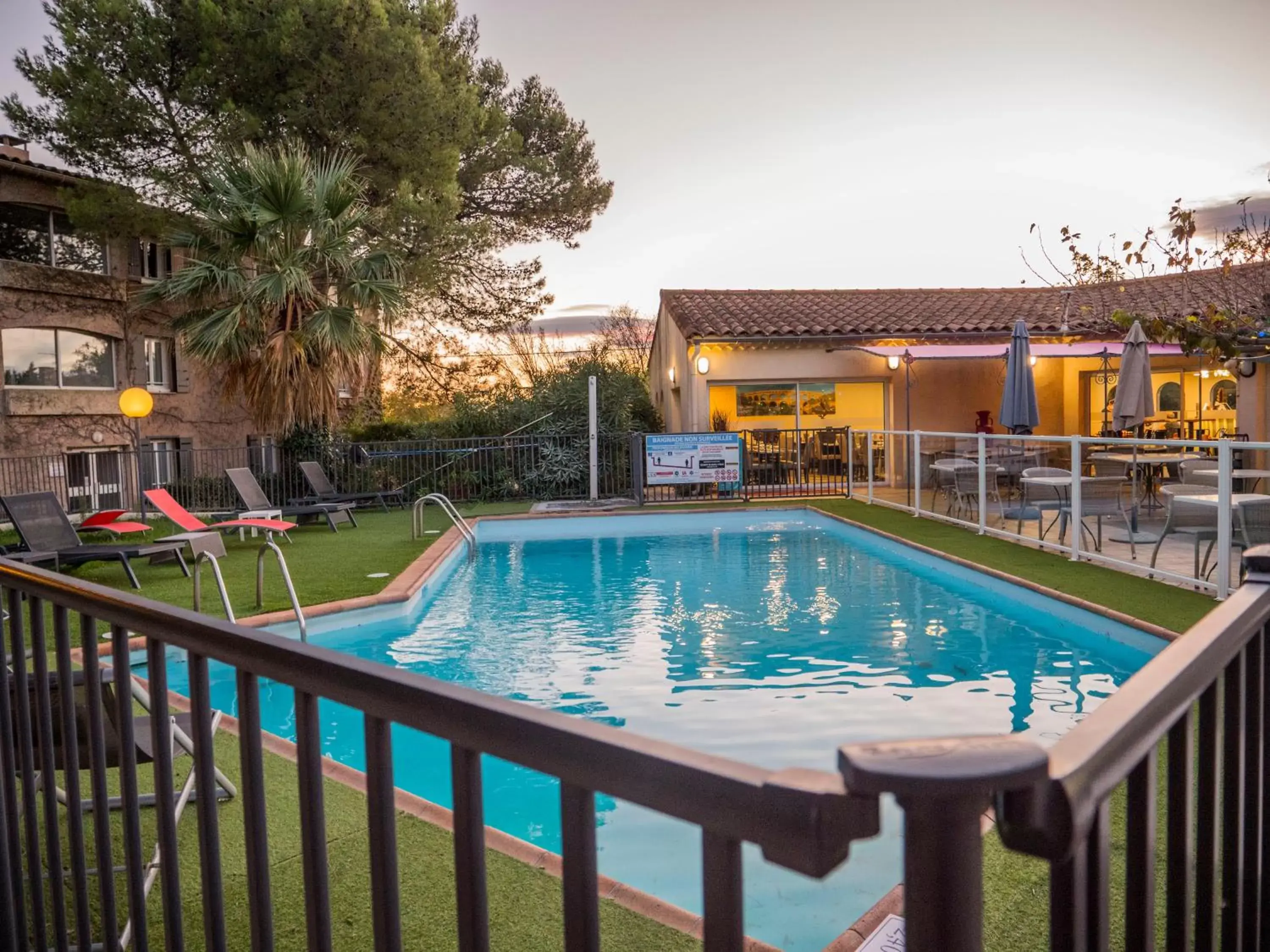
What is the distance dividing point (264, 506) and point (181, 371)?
381 inches

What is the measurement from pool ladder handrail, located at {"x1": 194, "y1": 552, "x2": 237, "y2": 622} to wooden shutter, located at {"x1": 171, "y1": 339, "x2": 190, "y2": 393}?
41.2ft

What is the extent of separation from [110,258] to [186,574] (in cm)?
1324

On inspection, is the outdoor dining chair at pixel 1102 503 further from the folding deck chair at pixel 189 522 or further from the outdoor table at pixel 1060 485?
the folding deck chair at pixel 189 522

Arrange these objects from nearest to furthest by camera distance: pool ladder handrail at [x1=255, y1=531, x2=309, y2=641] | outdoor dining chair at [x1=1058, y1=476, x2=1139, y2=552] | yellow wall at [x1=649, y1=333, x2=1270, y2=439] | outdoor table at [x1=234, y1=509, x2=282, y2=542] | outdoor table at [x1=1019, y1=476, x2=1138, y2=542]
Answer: pool ladder handrail at [x1=255, y1=531, x2=309, y2=641]
outdoor dining chair at [x1=1058, y1=476, x2=1139, y2=552]
outdoor table at [x1=1019, y1=476, x2=1138, y2=542]
outdoor table at [x1=234, y1=509, x2=282, y2=542]
yellow wall at [x1=649, y1=333, x2=1270, y2=439]

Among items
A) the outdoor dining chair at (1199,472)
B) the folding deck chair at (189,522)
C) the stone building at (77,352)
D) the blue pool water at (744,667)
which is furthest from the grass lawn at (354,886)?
the stone building at (77,352)

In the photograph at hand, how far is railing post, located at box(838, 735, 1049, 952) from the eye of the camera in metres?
0.65

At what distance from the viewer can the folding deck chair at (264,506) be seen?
13938mm

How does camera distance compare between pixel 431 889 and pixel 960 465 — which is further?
pixel 960 465

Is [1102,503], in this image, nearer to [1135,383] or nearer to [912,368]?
[1135,383]

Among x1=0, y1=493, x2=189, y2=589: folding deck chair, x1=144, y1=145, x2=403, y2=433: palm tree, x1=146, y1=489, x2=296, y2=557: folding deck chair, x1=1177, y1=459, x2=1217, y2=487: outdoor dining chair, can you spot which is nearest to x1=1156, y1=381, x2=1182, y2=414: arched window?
x1=1177, y1=459, x2=1217, y2=487: outdoor dining chair

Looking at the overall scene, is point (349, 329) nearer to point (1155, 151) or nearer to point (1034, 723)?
point (1034, 723)

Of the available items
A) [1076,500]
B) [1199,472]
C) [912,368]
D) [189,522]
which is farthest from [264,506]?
[912,368]

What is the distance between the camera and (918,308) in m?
21.5

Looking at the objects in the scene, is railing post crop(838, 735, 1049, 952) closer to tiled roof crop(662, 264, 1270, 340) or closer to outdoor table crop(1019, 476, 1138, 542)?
outdoor table crop(1019, 476, 1138, 542)
